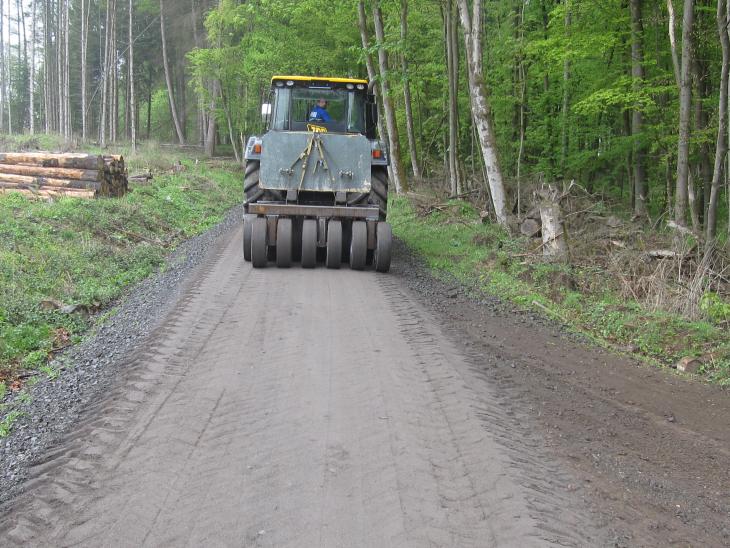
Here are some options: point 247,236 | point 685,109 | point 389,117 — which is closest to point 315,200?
point 247,236

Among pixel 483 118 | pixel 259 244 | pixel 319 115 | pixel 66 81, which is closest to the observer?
pixel 259 244

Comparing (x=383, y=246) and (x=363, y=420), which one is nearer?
(x=363, y=420)

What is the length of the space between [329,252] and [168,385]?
5.51 m

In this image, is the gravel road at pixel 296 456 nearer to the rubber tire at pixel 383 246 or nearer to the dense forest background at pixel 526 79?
the rubber tire at pixel 383 246

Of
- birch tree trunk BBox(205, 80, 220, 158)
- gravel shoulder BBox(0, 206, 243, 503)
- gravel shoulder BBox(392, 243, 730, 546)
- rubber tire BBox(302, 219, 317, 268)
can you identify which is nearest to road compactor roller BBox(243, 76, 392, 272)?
rubber tire BBox(302, 219, 317, 268)

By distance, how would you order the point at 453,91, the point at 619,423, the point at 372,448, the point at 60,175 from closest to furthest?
1. the point at 372,448
2. the point at 619,423
3. the point at 60,175
4. the point at 453,91

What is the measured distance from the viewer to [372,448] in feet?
14.9

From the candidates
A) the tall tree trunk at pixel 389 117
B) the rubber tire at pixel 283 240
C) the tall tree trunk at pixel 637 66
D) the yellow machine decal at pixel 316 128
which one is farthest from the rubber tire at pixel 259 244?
the tall tree trunk at pixel 389 117

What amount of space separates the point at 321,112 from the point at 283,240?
9.87 feet

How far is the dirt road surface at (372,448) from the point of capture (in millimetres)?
3656

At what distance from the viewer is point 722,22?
11.3 meters

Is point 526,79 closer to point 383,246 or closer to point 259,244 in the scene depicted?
point 383,246

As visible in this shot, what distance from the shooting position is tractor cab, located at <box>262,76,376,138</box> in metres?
12.2

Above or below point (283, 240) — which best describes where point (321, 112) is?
above
